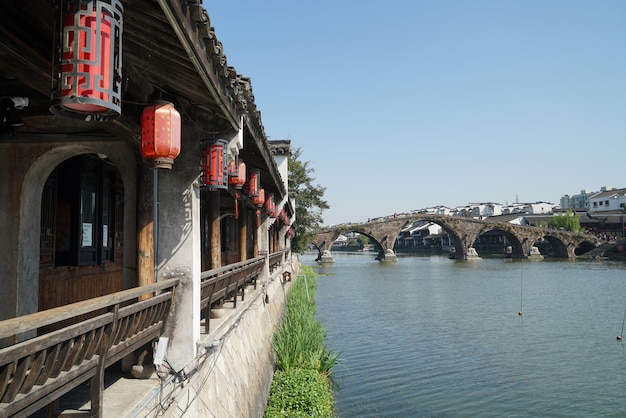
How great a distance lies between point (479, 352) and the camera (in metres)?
14.5

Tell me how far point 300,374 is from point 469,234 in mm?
56677

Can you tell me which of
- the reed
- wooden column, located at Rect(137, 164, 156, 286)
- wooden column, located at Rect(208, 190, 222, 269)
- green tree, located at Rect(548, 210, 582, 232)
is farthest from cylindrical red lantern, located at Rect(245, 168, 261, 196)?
green tree, located at Rect(548, 210, 582, 232)

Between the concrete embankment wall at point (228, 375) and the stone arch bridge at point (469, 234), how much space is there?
49.6 metres

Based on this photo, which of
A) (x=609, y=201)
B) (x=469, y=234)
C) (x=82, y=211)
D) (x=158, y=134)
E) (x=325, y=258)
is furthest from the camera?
(x=609, y=201)

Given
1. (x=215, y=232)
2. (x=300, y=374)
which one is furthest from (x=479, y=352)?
(x=215, y=232)

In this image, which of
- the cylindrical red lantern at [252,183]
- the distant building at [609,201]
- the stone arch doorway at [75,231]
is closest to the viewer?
the stone arch doorway at [75,231]

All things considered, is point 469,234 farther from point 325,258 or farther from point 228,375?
point 228,375

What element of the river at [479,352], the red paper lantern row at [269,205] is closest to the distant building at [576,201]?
the river at [479,352]

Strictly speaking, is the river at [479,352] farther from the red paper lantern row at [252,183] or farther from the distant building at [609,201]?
the distant building at [609,201]

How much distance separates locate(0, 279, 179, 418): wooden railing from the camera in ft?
8.77

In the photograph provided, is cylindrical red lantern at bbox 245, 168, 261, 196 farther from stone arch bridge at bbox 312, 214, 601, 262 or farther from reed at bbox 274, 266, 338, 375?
stone arch bridge at bbox 312, 214, 601, 262

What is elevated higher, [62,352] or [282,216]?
[282,216]

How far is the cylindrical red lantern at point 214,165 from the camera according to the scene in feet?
19.2

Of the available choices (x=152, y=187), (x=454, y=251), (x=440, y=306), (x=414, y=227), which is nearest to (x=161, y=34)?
(x=152, y=187)
